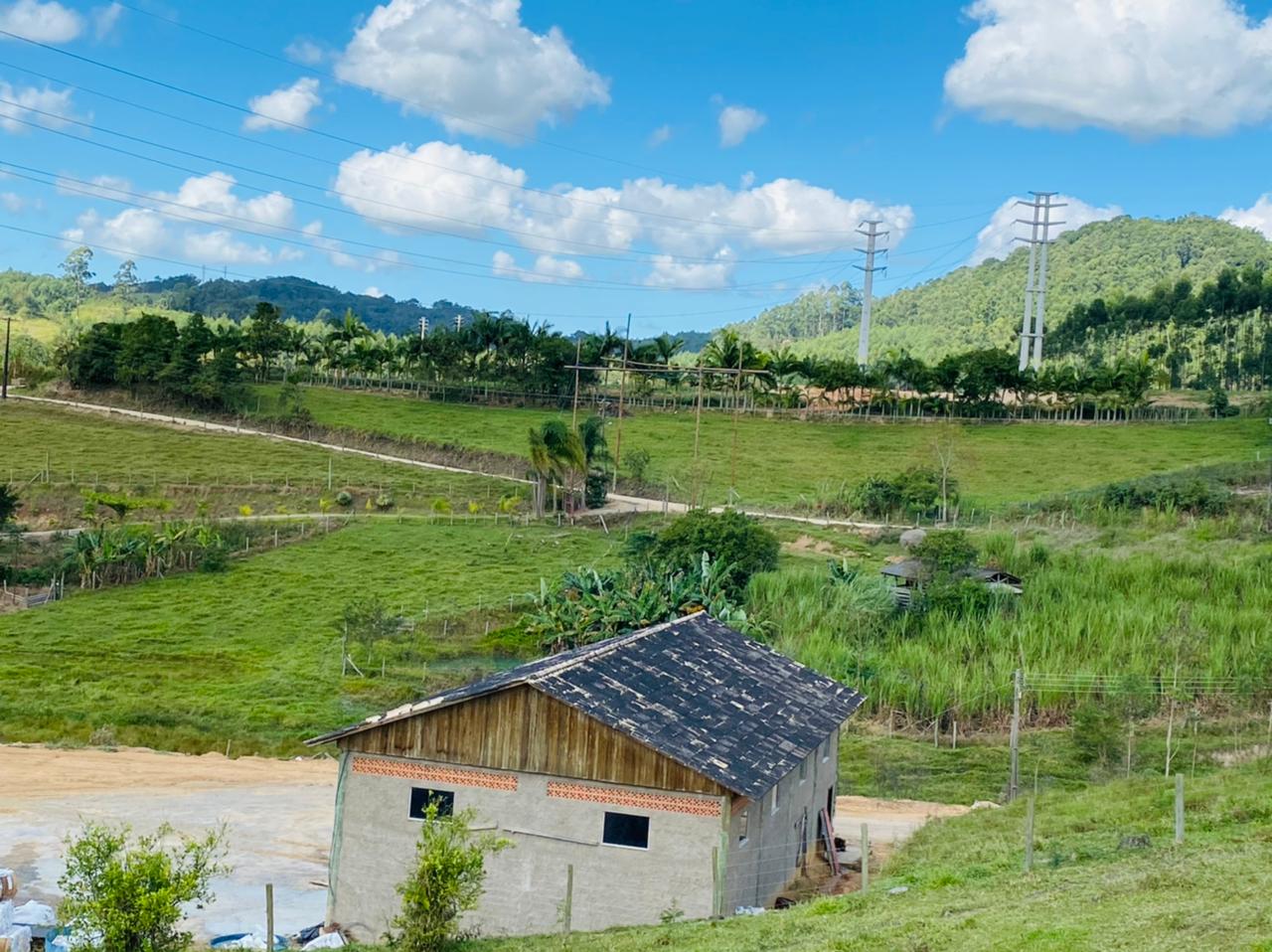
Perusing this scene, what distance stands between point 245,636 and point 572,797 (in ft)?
101

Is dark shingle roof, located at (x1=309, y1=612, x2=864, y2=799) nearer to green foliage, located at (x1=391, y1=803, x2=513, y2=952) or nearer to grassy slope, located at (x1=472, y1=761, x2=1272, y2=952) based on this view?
grassy slope, located at (x1=472, y1=761, x2=1272, y2=952)

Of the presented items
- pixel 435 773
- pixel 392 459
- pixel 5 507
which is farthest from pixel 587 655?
pixel 392 459

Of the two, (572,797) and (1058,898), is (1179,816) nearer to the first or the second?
(1058,898)

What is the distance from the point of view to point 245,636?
49.2m

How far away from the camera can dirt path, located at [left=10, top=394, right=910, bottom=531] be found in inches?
2648

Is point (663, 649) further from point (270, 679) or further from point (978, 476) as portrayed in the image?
point (978, 476)

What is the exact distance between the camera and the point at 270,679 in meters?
43.4

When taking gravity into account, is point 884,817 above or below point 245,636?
below

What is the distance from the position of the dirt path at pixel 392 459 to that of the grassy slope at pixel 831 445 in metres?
3.26

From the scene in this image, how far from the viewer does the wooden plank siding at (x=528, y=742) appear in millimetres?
21078

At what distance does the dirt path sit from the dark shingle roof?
125 feet

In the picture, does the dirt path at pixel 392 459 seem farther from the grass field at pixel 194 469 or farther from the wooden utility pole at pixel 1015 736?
the wooden utility pole at pixel 1015 736

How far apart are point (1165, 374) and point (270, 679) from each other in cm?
8820

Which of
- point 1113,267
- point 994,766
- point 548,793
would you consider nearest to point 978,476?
point 994,766
